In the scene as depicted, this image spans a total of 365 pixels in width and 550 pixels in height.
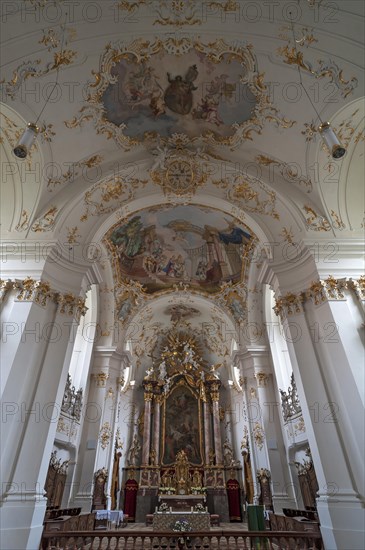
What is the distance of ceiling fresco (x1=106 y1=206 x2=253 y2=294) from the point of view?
39.3ft

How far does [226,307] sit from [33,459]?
984cm

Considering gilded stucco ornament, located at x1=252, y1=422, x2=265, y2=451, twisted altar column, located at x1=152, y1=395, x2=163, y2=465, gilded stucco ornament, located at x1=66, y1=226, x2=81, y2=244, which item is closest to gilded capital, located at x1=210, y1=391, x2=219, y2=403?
twisted altar column, located at x1=152, y1=395, x2=163, y2=465

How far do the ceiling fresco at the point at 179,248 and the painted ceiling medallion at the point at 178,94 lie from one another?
10.4 ft

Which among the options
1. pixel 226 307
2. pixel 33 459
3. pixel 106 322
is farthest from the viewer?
pixel 226 307

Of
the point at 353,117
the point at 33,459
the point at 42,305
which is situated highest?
the point at 353,117

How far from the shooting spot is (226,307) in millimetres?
14703

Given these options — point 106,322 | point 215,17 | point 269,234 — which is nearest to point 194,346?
point 106,322

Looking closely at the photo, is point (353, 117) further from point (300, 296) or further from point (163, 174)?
point (163, 174)

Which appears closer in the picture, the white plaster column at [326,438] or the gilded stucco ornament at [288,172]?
the white plaster column at [326,438]

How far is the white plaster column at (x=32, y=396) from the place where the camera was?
5812mm

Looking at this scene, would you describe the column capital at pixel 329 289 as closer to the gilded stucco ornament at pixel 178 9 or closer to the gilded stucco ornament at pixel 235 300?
the gilded stucco ornament at pixel 235 300

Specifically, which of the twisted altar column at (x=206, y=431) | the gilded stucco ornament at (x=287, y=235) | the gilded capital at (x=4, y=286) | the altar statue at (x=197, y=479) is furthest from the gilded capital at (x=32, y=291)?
the altar statue at (x=197, y=479)

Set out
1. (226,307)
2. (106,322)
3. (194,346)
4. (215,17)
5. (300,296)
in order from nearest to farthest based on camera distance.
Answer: (215,17)
(300,296)
(106,322)
(226,307)
(194,346)

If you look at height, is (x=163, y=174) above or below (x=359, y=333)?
above
